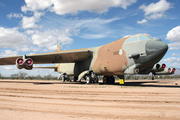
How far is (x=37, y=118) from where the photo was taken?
438cm

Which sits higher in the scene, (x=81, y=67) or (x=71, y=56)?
(x=71, y=56)

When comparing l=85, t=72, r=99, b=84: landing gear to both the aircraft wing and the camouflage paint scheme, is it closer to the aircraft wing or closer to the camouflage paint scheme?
the camouflage paint scheme

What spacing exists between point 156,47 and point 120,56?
357 cm

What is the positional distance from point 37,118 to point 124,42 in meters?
12.0

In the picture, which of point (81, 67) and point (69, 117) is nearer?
point (69, 117)

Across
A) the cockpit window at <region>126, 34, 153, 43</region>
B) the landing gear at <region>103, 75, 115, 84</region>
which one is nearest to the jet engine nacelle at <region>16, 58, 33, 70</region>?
the landing gear at <region>103, 75, 115, 84</region>

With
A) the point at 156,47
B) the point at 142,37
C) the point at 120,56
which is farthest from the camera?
the point at 120,56

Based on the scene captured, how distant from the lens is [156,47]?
12391 mm

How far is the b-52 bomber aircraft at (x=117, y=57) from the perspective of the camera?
1279 cm

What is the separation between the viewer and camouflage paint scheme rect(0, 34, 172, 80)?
41.8 feet

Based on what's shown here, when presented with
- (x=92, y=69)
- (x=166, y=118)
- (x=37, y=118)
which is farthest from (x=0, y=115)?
(x=92, y=69)

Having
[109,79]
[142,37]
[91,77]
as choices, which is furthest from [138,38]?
[109,79]

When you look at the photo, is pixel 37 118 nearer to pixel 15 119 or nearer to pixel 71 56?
pixel 15 119

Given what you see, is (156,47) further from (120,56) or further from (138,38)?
(120,56)
